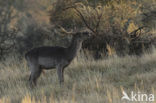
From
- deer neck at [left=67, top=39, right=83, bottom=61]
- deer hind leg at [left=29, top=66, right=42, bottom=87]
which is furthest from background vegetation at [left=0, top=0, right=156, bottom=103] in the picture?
deer neck at [left=67, top=39, right=83, bottom=61]

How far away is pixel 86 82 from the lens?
8781mm

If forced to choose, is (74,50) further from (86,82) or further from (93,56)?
(93,56)

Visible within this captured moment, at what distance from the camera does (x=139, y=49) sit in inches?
496

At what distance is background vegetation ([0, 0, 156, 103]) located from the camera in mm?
8188

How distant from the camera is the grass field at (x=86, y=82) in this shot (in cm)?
765

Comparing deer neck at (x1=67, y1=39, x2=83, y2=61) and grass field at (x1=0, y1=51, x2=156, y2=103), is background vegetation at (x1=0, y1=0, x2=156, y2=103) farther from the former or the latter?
deer neck at (x1=67, y1=39, x2=83, y2=61)

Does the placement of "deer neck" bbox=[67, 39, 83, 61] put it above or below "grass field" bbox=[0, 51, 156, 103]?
above

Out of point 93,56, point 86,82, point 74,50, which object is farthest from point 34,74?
point 93,56

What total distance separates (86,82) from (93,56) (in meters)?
4.15

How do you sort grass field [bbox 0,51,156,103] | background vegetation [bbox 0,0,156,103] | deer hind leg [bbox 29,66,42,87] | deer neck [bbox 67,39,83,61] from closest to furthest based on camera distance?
grass field [bbox 0,51,156,103]
background vegetation [bbox 0,0,156,103]
deer neck [bbox 67,39,83,61]
deer hind leg [bbox 29,66,42,87]

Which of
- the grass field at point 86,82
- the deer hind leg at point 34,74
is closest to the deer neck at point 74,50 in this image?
the grass field at point 86,82

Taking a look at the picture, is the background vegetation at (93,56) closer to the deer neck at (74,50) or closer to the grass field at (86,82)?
the grass field at (86,82)

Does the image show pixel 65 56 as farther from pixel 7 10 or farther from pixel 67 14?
pixel 7 10

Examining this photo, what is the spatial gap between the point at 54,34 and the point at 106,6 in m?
2.92
